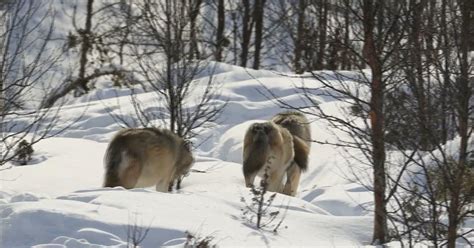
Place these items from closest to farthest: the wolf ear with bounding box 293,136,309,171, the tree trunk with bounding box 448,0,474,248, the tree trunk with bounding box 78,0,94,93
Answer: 1. the tree trunk with bounding box 448,0,474,248
2. the wolf ear with bounding box 293,136,309,171
3. the tree trunk with bounding box 78,0,94,93

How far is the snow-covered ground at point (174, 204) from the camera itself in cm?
833

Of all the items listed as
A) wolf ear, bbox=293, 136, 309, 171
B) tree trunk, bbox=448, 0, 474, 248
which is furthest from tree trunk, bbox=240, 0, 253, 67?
tree trunk, bbox=448, 0, 474, 248

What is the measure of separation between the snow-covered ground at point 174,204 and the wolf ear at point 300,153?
0.48 metres

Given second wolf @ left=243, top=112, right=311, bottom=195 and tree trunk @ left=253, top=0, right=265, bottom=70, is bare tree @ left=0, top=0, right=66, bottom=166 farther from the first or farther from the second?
tree trunk @ left=253, top=0, right=265, bottom=70

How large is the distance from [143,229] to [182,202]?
1.46 m

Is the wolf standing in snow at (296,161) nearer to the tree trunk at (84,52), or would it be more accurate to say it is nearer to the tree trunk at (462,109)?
the tree trunk at (462,109)

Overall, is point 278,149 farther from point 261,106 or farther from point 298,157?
point 261,106

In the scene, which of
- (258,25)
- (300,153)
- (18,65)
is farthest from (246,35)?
(18,65)

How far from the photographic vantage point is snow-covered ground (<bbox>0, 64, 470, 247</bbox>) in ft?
27.3

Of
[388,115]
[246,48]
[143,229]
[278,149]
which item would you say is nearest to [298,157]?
[278,149]

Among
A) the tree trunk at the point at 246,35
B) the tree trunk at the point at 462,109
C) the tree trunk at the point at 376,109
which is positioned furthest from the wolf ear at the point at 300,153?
the tree trunk at the point at 246,35

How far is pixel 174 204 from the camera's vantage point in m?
9.64

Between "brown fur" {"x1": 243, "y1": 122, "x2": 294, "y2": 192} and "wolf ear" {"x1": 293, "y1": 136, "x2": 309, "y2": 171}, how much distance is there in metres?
0.71

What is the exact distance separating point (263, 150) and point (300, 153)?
4.81 feet
